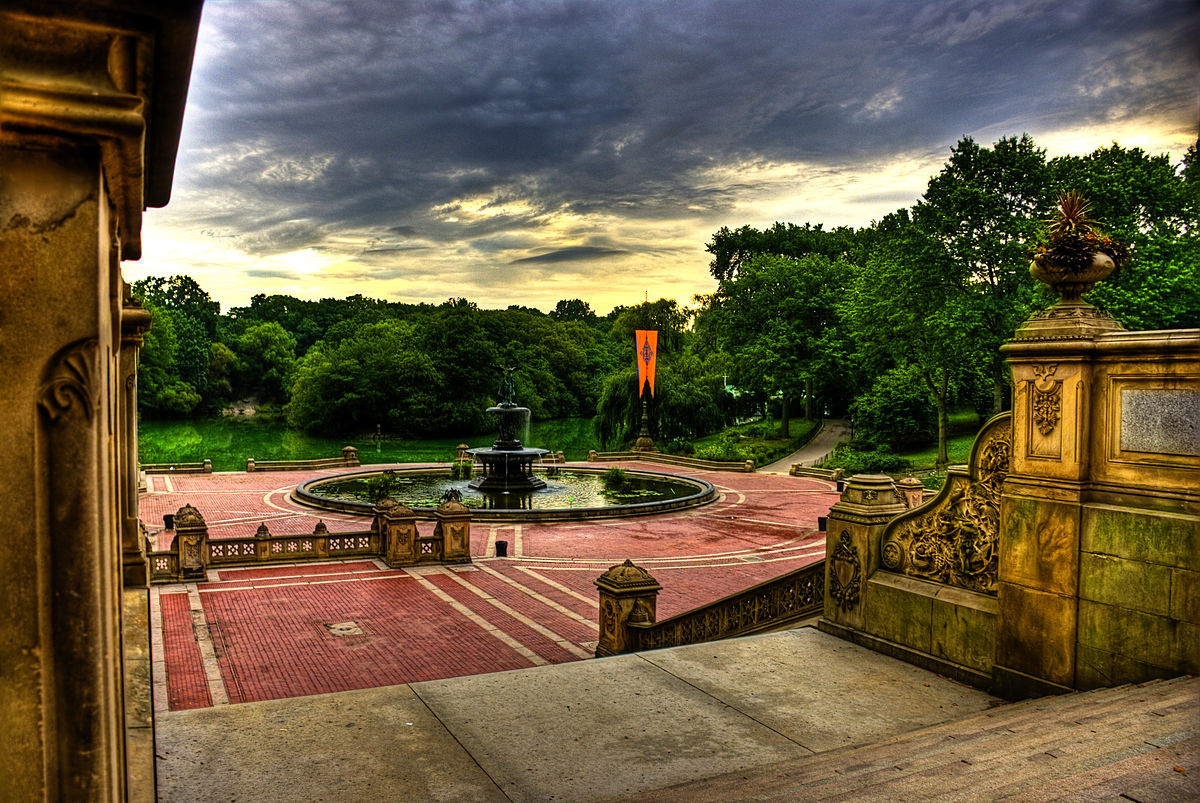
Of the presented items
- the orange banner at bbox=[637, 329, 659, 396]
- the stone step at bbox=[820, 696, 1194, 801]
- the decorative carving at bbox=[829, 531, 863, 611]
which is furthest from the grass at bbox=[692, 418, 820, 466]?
the stone step at bbox=[820, 696, 1194, 801]

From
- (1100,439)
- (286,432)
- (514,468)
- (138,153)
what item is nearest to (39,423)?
(138,153)

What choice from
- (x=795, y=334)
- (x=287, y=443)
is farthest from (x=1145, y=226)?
(x=287, y=443)

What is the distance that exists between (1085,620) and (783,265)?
154 ft

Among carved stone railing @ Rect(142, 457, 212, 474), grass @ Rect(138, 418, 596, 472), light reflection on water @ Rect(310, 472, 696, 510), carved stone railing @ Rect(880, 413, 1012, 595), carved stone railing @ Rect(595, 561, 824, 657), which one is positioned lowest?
grass @ Rect(138, 418, 596, 472)

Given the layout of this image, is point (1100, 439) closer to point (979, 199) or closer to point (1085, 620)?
point (1085, 620)

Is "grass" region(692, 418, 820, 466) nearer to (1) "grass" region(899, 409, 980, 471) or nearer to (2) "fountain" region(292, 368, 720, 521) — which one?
(1) "grass" region(899, 409, 980, 471)

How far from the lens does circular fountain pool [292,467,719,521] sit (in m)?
26.3

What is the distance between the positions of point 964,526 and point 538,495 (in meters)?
24.3

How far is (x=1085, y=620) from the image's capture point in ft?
21.3

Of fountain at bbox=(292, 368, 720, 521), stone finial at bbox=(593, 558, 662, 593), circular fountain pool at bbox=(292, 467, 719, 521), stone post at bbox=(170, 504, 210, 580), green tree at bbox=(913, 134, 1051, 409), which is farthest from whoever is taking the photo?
green tree at bbox=(913, 134, 1051, 409)

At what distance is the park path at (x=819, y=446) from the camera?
44059 millimetres

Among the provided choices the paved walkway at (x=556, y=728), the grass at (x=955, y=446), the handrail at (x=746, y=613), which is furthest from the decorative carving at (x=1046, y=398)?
the grass at (x=955, y=446)

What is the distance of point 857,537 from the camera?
28.3 feet

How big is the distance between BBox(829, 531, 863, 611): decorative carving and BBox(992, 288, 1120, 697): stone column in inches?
68.1
